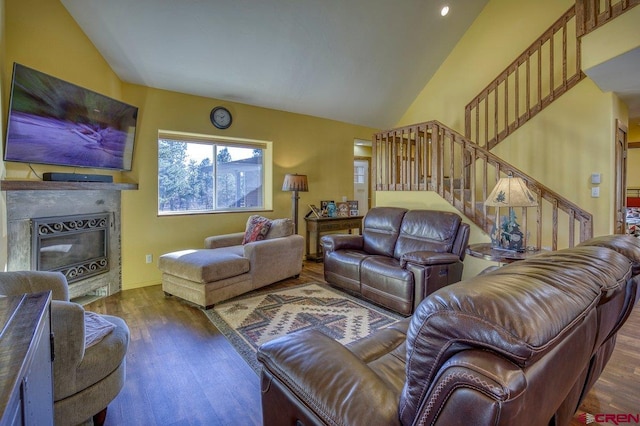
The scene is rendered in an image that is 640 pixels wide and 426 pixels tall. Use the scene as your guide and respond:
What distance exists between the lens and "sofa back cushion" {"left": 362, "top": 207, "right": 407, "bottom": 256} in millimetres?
3686

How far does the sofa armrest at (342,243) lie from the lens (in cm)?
379

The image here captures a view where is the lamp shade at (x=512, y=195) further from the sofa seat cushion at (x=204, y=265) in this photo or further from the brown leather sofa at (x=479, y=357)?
the sofa seat cushion at (x=204, y=265)

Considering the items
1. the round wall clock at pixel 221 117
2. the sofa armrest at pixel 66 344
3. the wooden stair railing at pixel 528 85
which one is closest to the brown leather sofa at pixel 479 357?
the sofa armrest at pixel 66 344

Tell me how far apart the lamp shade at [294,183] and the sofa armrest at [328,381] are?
364 cm

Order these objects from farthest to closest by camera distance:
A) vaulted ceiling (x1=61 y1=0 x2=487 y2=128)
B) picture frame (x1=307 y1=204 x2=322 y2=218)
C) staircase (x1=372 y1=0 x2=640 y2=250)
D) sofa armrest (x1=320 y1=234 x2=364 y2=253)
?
picture frame (x1=307 y1=204 x2=322 y2=218) → sofa armrest (x1=320 y1=234 x2=364 y2=253) → staircase (x1=372 y1=0 x2=640 y2=250) → vaulted ceiling (x1=61 y1=0 x2=487 y2=128)

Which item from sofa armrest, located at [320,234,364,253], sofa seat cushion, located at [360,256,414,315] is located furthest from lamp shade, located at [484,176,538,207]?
sofa armrest, located at [320,234,364,253]

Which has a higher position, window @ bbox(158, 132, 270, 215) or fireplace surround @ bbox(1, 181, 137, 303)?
window @ bbox(158, 132, 270, 215)

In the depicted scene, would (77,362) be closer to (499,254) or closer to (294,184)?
(499,254)

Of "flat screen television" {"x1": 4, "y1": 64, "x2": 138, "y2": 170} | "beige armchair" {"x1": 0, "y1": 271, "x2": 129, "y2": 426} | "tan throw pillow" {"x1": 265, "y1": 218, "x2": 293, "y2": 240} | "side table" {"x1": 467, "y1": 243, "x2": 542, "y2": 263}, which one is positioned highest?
"flat screen television" {"x1": 4, "y1": 64, "x2": 138, "y2": 170}

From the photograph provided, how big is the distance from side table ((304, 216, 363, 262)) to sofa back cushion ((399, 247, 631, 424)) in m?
4.27

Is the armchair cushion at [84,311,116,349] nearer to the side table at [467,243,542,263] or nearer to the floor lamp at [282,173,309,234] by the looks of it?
the side table at [467,243,542,263]

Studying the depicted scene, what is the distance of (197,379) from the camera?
202 cm

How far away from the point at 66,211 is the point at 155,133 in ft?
4.48

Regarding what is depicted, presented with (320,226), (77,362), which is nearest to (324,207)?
(320,226)
